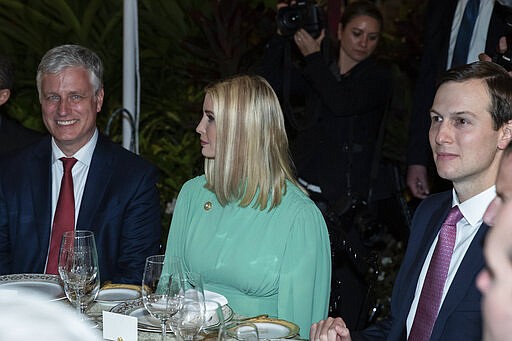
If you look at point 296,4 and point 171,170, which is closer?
point 296,4

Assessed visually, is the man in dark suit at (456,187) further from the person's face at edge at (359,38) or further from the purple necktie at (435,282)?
the person's face at edge at (359,38)

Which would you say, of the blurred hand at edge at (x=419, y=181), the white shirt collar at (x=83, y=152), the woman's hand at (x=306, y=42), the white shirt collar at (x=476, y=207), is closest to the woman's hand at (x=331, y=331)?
the white shirt collar at (x=476, y=207)

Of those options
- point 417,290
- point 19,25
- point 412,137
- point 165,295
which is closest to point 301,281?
point 417,290

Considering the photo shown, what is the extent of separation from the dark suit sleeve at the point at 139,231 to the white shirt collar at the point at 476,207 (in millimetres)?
1303

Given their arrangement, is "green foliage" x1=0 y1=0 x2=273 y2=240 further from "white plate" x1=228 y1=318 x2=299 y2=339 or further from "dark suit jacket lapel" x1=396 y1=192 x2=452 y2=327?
"white plate" x1=228 y1=318 x2=299 y2=339

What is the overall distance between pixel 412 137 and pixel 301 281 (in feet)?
5.63

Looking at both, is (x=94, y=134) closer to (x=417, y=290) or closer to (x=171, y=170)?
(x=417, y=290)

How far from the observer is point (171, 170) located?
5.64 metres

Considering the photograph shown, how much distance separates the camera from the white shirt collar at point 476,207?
7.35 ft

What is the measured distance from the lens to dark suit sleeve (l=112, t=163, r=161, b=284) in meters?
3.05

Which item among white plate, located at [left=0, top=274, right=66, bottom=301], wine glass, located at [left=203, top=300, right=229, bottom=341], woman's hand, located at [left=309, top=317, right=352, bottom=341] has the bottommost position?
woman's hand, located at [left=309, top=317, right=352, bottom=341]

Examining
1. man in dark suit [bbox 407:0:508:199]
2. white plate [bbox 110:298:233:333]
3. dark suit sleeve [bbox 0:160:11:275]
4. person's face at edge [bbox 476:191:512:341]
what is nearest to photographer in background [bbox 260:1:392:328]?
man in dark suit [bbox 407:0:508:199]

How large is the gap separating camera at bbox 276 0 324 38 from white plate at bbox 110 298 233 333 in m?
2.30

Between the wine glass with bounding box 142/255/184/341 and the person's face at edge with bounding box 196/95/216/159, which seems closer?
the wine glass with bounding box 142/255/184/341
